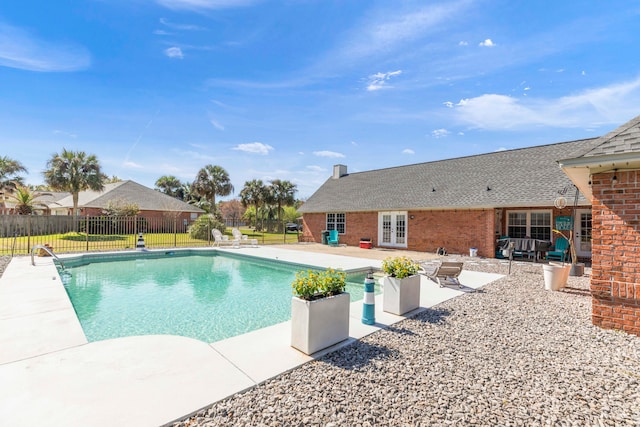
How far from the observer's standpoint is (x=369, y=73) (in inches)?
492

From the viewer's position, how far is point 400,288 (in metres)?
5.46

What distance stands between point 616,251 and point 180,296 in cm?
920

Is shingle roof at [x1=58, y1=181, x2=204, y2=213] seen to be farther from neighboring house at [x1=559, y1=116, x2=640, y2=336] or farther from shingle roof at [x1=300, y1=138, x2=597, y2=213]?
neighboring house at [x1=559, y1=116, x2=640, y2=336]

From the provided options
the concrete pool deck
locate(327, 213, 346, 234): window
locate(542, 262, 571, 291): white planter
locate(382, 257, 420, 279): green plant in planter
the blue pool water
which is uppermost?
locate(327, 213, 346, 234): window

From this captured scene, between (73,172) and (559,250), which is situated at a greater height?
(73,172)

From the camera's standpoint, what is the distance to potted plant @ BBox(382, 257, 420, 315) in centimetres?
548

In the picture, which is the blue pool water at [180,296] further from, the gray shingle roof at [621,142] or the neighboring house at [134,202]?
the neighboring house at [134,202]

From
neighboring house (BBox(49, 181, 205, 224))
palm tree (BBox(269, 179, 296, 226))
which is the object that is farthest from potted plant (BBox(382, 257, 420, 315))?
palm tree (BBox(269, 179, 296, 226))

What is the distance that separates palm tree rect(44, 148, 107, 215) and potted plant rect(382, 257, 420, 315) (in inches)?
1116

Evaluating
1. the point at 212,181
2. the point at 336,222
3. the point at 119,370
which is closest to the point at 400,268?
the point at 119,370

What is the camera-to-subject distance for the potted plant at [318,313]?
379cm

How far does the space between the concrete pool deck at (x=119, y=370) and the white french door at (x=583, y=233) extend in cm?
1298

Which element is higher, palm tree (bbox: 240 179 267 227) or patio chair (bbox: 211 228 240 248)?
palm tree (bbox: 240 179 267 227)

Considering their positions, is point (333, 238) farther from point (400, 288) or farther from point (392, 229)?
point (400, 288)
